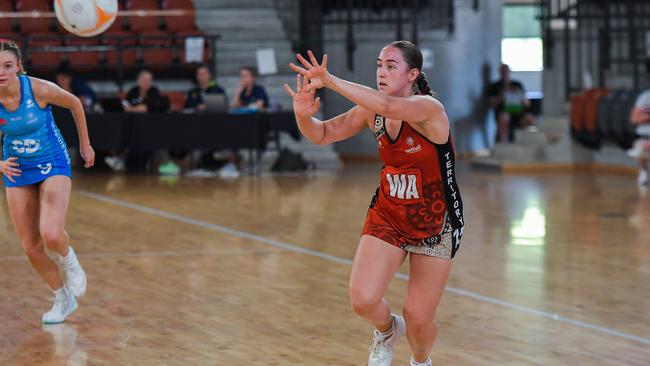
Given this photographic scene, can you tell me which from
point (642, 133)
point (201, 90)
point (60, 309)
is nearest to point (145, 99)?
point (201, 90)

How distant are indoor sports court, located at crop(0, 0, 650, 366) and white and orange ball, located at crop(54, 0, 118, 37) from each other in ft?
3.29

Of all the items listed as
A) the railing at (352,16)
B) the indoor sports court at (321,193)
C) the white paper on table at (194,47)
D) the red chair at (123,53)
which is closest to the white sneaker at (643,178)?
the indoor sports court at (321,193)

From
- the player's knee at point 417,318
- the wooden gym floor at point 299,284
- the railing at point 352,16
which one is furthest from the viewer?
the railing at point 352,16

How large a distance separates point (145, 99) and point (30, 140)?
398 inches

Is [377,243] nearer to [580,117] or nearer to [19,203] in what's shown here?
[19,203]

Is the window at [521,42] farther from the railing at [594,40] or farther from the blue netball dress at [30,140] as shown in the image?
the blue netball dress at [30,140]

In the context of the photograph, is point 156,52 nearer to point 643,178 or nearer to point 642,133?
point 642,133

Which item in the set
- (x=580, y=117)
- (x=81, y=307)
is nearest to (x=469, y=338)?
(x=81, y=307)

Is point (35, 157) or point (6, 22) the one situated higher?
point (6, 22)

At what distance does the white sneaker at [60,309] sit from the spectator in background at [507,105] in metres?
14.3

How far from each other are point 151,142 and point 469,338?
10.8m

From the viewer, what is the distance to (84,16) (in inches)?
290

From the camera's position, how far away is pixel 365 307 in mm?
4984

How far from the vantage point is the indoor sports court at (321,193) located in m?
5.91
